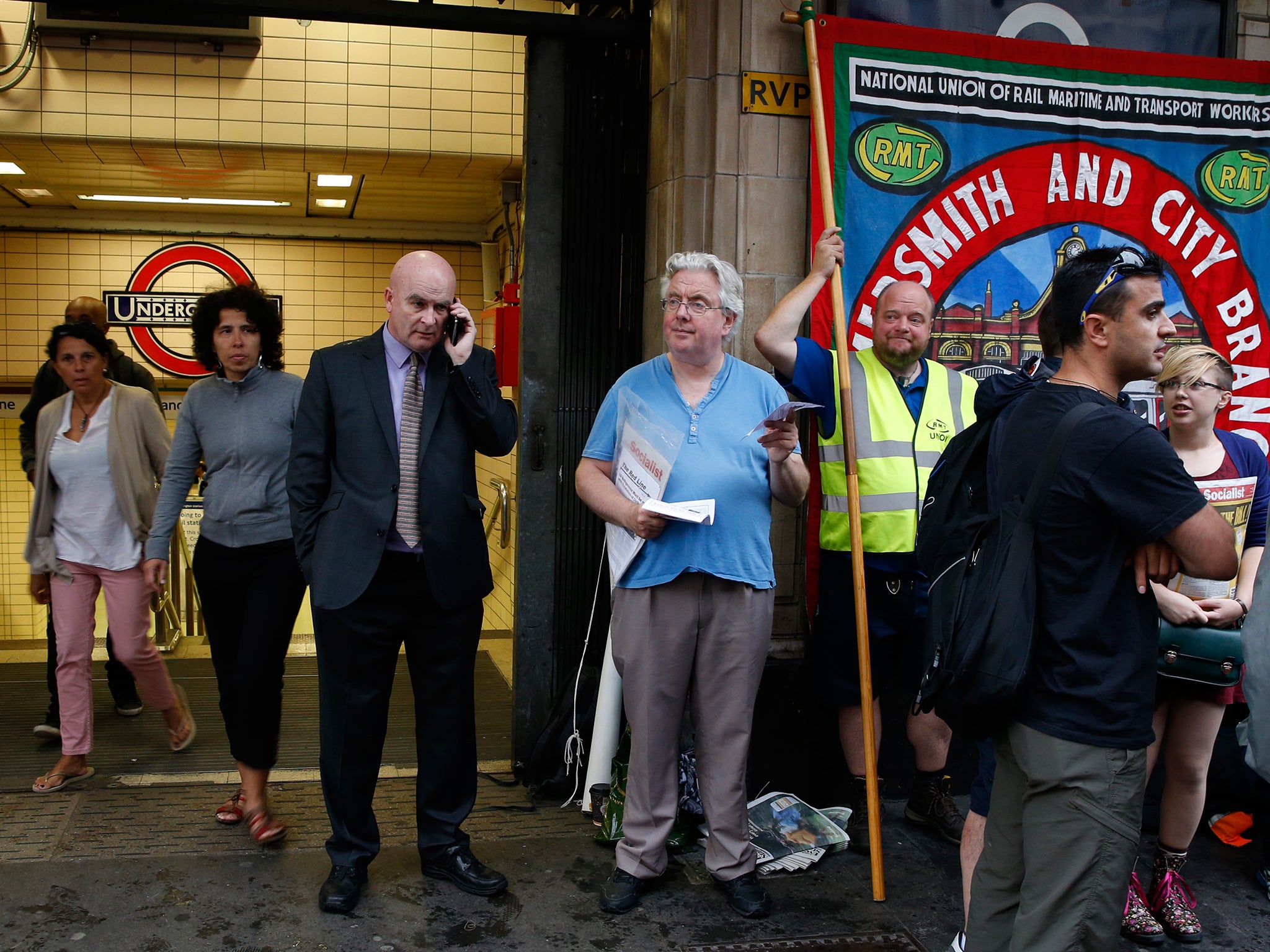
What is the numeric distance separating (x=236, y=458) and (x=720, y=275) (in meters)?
1.85

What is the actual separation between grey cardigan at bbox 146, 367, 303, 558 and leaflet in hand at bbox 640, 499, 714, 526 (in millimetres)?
1403

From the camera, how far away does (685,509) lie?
3.19 m

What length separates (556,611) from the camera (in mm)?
4551

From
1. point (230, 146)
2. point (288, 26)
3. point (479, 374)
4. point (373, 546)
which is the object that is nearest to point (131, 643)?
point (373, 546)

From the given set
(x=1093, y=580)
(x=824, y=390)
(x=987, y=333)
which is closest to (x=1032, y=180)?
(x=987, y=333)

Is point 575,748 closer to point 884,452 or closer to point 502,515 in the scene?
point 884,452

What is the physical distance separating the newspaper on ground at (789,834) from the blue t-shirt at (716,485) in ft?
3.41

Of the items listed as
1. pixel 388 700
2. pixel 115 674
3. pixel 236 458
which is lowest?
pixel 115 674

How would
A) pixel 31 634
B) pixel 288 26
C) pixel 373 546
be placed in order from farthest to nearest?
pixel 31 634
pixel 288 26
pixel 373 546

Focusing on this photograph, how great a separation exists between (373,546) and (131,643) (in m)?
1.75

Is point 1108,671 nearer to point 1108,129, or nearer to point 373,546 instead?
point 373,546

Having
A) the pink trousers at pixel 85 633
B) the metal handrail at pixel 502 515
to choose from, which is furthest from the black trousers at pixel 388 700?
the metal handrail at pixel 502 515

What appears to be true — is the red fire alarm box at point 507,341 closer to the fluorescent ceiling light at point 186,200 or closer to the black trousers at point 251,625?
the black trousers at point 251,625

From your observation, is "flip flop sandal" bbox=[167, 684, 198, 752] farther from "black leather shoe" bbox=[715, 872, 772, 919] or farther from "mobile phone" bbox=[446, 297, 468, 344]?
"black leather shoe" bbox=[715, 872, 772, 919]
